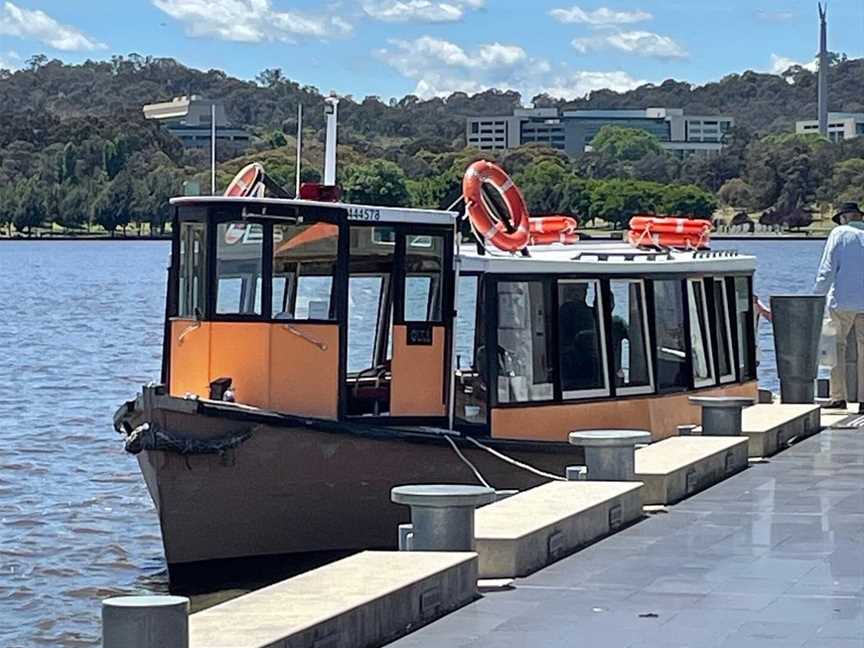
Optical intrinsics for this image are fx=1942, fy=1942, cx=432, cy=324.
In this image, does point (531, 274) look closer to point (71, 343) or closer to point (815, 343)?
point (815, 343)

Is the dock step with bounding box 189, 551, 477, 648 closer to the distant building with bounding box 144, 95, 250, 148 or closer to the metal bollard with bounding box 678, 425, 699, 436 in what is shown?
the metal bollard with bounding box 678, 425, 699, 436

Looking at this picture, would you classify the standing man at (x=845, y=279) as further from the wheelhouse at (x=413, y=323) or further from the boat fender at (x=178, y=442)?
the boat fender at (x=178, y=442)

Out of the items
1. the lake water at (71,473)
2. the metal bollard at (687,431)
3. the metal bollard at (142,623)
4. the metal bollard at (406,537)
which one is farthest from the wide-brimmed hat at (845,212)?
the metal bollard at (142,623)

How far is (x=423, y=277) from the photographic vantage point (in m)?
15.4

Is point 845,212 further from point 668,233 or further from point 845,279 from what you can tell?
point 668,233

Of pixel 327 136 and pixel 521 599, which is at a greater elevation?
pixel 327 136

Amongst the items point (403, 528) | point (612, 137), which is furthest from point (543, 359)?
point (612, 137)

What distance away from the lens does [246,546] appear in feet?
48.0

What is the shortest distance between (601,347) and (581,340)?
246 millimetres

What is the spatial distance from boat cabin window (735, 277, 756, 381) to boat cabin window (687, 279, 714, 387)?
2.21ft

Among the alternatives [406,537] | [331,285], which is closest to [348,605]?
[406,537]

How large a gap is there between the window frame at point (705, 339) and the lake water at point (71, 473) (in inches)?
200

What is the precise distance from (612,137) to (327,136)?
6134 inches

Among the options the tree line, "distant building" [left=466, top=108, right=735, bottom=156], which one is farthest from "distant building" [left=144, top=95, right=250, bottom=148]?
"distant building" [left=466, top=108, right=735, bottom=156]
